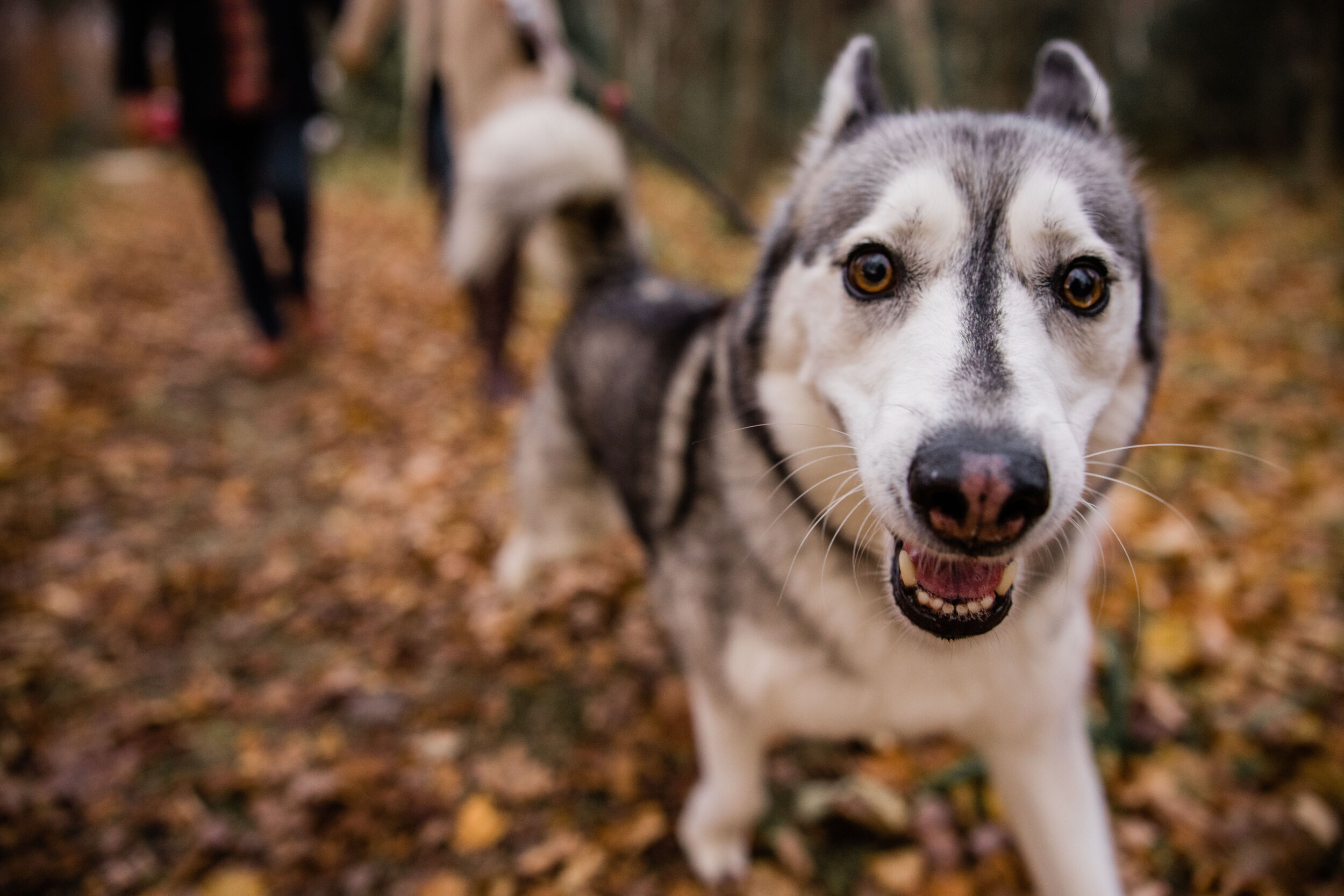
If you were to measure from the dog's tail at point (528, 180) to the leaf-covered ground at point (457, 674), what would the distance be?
1.27 m

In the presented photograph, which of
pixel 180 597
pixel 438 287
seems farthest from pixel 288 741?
pixel 438 287

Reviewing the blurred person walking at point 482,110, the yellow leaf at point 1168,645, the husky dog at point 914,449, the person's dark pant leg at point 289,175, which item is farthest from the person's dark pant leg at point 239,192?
the yellow leaf at point 1168,645

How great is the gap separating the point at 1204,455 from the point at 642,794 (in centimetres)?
280

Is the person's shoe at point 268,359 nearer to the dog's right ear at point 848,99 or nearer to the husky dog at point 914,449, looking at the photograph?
the husky dog at point 914,449

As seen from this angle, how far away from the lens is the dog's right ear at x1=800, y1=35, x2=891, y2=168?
5.12 ft

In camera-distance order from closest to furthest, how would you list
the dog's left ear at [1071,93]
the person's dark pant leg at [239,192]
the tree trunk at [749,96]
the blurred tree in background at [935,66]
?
the dog's left ear at [1071,93] < the person's dark pant leg at [239,192] < the tree trunk at [749,96] < the blurred tree in background at [935,66]

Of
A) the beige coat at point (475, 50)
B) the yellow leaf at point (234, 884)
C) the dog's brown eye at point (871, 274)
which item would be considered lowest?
the yellow leaf at point (234, 884)

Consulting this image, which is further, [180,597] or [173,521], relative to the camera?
[173,521]

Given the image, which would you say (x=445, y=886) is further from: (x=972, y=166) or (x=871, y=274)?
(x=972, y=166)

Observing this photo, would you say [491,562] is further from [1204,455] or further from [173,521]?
[1204,455]

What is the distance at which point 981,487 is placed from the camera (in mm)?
941

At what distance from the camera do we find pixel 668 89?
11258 millimetres

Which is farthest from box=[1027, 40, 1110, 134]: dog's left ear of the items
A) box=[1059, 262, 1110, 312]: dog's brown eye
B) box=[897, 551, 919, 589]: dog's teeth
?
box=[897, 551, 919, 589]: dog's teeth

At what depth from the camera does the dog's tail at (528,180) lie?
2199mm
